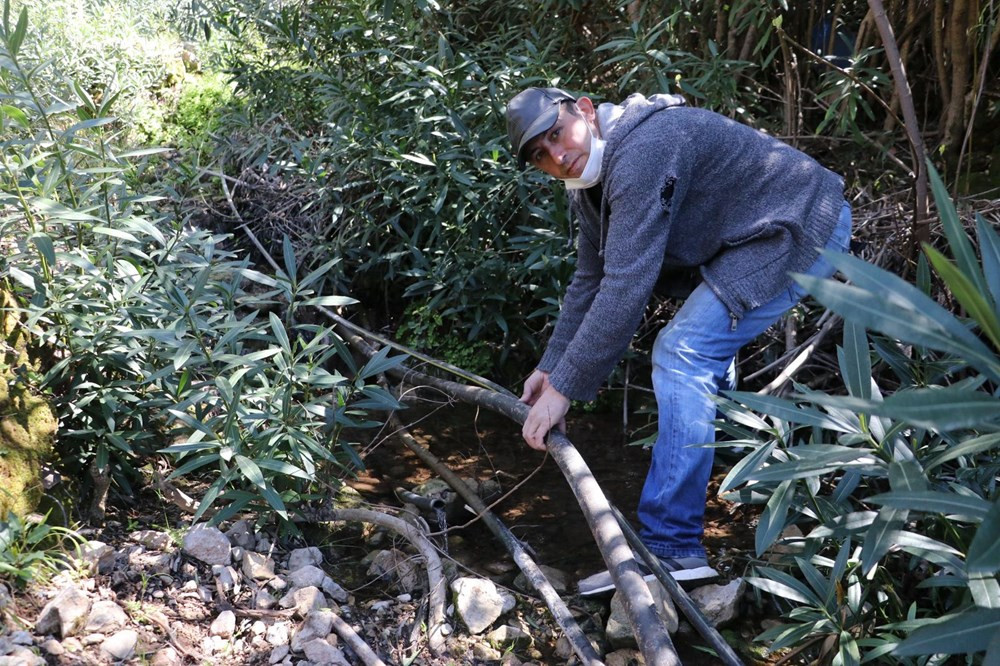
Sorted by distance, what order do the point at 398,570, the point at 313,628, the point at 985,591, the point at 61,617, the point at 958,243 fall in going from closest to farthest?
the point at 958,243
the point at 985,591
the point at 61,617
the point at 313,628
the point at 398,570

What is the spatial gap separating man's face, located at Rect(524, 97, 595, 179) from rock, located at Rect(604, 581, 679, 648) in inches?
50.2

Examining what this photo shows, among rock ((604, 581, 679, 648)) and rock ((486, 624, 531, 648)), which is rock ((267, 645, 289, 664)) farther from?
rock ((604, 581, 679, 648))

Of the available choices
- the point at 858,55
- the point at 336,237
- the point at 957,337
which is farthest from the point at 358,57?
the point at 957,337

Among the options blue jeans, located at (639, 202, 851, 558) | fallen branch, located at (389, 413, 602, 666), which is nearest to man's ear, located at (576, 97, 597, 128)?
blue jeans, located at (639, 202, 851, 558)

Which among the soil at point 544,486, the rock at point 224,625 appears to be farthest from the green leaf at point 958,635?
the rock at point 224,625

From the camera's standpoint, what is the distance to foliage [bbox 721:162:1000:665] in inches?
45.7

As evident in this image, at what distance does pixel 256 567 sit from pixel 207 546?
0.57 ft

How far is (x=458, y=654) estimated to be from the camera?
101 inches

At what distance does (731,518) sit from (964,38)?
223cm

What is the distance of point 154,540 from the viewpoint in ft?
8.97

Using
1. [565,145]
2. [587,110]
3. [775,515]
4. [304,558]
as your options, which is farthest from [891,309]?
[304,558]

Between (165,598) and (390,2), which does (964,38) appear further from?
(165,598)

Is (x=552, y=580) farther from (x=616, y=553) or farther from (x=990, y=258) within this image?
(x=990, y=258)

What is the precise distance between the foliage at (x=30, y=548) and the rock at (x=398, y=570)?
958mm
